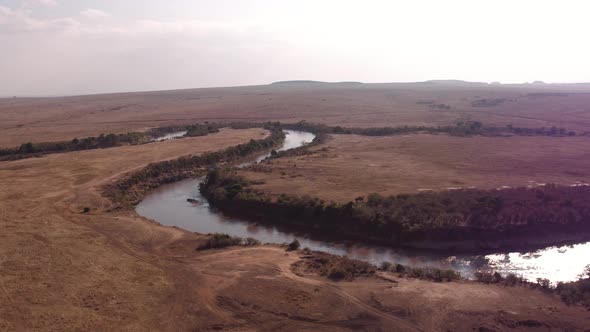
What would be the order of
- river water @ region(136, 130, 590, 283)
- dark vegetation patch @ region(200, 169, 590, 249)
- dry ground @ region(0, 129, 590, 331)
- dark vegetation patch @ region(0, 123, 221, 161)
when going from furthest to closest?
1. dark vegetation patch @ region(0, 123, 221, 161)
2. dark vegetation patch @ region(200, 169, 590, 249)
3. river water @ region(136, 130, 590, 283)
4. dry ground @ region(0, 129, 590, 331)

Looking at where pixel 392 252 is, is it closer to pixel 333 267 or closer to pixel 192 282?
pixel 333 267

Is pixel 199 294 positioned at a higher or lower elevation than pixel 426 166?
lower

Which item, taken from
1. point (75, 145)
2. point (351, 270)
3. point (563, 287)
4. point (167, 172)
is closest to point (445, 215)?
point (563, 287)

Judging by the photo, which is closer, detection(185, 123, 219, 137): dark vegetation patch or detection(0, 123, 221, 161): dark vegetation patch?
detection(0, 123, 221, 161): dark vegetation patch

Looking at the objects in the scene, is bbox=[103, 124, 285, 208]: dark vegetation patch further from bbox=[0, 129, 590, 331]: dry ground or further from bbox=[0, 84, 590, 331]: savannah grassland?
bbox=[0, 129, 590, 331]: dry ground

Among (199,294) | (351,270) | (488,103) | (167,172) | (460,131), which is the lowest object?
(199,294)

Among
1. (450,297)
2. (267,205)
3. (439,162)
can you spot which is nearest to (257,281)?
(450,297)

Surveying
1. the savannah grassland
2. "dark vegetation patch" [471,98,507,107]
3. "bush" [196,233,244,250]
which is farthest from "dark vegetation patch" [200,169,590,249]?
A: "dark vegetation patch" [471,98,507,107]
